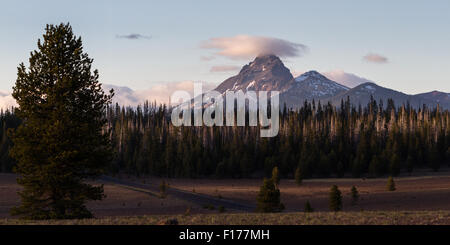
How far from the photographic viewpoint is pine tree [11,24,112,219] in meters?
22.4

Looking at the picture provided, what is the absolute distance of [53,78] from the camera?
23203mm

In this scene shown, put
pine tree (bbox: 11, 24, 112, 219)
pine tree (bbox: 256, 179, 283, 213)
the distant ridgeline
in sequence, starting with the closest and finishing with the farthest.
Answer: pine tree (bbox: 11, 24, 112, 219) → pine tree (bbox: 256, 179, 283, 213) → the distant ridgeline

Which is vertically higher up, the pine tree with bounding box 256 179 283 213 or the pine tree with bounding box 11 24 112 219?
the pine tree with bounding box 11 24 112 219

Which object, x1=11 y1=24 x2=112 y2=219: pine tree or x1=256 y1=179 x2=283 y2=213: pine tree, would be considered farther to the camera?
x1=256 y1=179 x2=283 y2=213: pine tree

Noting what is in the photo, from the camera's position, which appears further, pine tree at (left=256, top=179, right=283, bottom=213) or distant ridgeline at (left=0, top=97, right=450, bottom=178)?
distant ridgeline at (left=0, top=97, right=450, bottom=178)

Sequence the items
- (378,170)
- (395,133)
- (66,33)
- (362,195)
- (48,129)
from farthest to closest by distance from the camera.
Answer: (395,133) < (378,170) < (362,195) < (66,33) < (48,129)

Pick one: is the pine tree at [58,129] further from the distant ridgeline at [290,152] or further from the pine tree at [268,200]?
the distant ridgeline at [290,152]

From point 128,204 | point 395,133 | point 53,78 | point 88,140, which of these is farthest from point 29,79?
point 395,133

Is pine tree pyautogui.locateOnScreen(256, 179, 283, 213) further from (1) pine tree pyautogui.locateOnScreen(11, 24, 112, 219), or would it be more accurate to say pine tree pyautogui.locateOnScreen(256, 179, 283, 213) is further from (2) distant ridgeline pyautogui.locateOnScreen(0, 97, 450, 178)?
(2) distant ridgeline pyautogui.locateOnScreen(0, 97, 450, 178)

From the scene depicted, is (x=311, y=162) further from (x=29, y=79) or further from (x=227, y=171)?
(x=29, y=79)

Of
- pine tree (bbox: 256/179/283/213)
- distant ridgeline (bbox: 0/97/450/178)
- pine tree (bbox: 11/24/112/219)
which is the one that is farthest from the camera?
distant ridgeline (bbox: 0/97/450/178)

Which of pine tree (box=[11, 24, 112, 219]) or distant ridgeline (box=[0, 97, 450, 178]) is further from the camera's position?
distant ridgeline (box=[0, 97, 450, 178])

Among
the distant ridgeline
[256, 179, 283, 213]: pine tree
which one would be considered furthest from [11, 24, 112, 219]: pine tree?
the distant ridgeline
